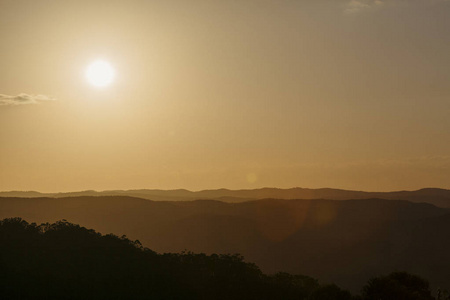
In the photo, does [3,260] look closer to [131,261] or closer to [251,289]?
[131,261]

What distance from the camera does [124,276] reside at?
256 feet

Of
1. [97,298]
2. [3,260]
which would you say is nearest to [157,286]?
[97,298]

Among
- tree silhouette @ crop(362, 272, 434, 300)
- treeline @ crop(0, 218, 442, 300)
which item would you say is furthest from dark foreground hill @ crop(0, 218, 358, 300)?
tree silhouette @ crop(362, 272, 434, 300)

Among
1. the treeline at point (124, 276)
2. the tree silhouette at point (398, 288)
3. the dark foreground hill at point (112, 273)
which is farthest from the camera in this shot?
the dark foreground hill at point (112, 273)

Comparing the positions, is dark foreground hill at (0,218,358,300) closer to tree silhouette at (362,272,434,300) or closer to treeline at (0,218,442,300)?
treeline at (0,218,442,300)

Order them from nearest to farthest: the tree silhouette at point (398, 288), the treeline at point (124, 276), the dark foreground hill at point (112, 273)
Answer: the tree silhouette at point (398, 288) → the treeline at point (124, 276) → the dark foreground hill at point (112, 273)

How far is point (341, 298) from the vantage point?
65.9 meters

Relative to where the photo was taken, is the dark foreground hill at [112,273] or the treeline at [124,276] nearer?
the treeline at [124,276]

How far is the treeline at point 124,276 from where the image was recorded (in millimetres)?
68250

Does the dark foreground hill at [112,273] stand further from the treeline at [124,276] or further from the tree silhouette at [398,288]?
the tree silhouette at [398,288]

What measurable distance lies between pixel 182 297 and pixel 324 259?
13206 centimetres

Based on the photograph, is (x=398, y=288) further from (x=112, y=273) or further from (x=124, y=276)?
(x=112, y=273)

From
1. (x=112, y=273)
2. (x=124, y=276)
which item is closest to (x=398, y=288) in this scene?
(x=124, y=276)

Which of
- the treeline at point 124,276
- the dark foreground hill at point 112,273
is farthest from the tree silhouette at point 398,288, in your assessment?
the dark foreground hill at point 112,273
